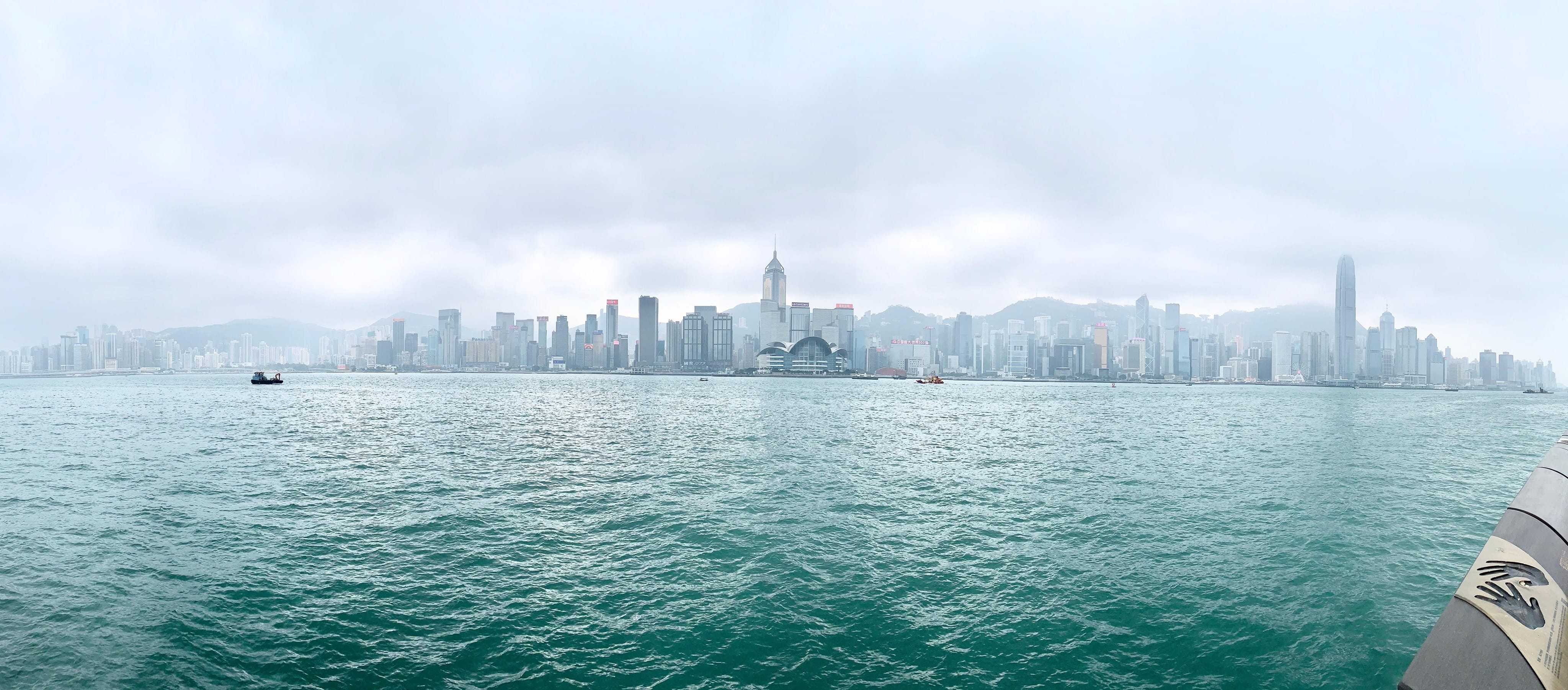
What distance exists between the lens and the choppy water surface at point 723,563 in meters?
13.6

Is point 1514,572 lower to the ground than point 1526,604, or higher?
higher

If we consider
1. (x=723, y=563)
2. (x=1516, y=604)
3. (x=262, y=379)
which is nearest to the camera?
(x=1516, y=604)

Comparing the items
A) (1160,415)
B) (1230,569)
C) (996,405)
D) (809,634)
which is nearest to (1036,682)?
(809,634)

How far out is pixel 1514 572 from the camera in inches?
279

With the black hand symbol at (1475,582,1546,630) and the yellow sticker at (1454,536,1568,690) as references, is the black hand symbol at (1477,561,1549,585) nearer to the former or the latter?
the yellow sticker at (1454,536,1568,690)

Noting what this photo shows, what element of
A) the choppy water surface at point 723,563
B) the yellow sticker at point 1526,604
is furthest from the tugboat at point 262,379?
the yellow sticker at point 1526,604

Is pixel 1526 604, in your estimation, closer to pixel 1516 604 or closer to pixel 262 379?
pixel 1516 604

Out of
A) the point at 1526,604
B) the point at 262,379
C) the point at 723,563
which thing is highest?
the point at 1526,604

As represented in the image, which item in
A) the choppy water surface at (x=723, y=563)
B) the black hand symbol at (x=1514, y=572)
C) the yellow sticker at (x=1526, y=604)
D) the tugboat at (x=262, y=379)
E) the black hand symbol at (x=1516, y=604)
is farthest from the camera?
the tugboat at (x=262, y=379)

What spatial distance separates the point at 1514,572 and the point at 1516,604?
2.74ft

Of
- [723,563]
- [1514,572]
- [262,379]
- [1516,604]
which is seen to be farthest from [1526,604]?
[262,379]

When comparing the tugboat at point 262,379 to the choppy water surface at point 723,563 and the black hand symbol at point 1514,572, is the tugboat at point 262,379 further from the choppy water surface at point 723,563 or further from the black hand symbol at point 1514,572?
the black hand symbol at point 1514,572

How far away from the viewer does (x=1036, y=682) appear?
12.8 meters

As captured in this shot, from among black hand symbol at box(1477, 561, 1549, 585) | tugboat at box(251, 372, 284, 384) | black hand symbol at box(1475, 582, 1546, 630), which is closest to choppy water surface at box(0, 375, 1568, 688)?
black hand symbol at box(1477, 561, 1549, 585)
